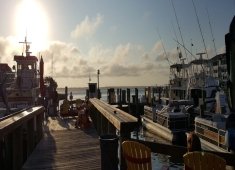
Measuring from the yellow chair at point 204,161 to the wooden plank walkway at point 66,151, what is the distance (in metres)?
4.38

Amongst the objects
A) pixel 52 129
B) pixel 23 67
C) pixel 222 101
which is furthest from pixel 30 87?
pixel 222 101

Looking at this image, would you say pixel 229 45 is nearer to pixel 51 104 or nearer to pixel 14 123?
pixel 14 123

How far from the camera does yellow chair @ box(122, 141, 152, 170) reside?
5652 millimetres

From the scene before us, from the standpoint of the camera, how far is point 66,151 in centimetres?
1082

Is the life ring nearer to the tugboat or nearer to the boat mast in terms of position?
the tugboat

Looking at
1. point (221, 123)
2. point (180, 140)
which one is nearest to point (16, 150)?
point (180, 140)

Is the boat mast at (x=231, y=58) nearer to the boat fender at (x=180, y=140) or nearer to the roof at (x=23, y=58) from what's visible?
the boat fender at (x=180, y=140)

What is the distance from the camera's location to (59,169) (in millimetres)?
8664

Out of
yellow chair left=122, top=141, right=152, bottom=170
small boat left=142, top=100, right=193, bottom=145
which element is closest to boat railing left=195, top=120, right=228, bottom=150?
small boat left=142, top=100, right=193, bottom=145

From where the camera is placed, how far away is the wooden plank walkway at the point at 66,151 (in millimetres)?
9070

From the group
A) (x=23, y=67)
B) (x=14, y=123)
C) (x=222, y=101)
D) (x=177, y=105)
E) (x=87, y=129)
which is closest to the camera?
(x=14, y=123)

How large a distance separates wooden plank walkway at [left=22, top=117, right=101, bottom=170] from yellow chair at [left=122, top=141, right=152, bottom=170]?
308 centimetres

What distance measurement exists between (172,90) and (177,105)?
1154 centimetres

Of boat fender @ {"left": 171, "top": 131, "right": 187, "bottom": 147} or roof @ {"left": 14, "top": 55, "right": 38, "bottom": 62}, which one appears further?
roof @ {"left": 14, "top": 55, "right": 38, "bottom": 62}
